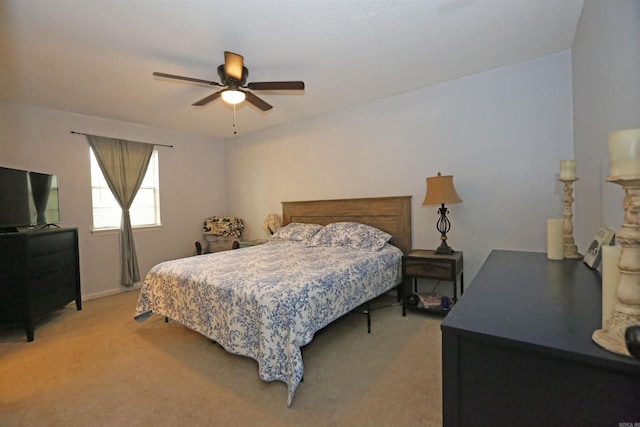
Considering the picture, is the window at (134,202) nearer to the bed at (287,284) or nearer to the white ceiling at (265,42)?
the white ceiling at (265,42)

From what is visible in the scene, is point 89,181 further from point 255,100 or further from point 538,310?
point 538,310

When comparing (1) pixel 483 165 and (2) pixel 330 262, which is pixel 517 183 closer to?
(1) pixel 483 165

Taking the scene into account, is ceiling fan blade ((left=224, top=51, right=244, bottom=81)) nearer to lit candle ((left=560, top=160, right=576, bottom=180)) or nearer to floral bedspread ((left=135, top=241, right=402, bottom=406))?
floral bedspread ((left=135, top=241, right=402, bottom=406))

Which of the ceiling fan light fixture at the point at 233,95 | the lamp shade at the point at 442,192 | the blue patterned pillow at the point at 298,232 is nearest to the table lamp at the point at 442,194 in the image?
the lamp shade at the point at 442,192

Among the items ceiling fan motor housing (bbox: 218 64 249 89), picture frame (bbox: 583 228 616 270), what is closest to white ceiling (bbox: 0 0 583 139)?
ceiling fan motor housing (bbox: 218 64 249 89)

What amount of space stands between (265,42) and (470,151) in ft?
7.52

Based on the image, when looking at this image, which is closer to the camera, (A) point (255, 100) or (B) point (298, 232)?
(A) point (255, 100)

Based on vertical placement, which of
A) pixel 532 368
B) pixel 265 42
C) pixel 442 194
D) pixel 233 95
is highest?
pixel 265 42

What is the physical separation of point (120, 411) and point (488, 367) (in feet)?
6.61

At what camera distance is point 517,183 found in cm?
284

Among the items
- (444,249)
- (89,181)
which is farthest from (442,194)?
(89,181)

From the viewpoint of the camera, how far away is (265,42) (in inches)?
90.2

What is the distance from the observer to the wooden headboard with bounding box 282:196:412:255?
345 cm

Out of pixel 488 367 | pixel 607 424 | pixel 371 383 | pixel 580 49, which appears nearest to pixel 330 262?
pixel 371 383
